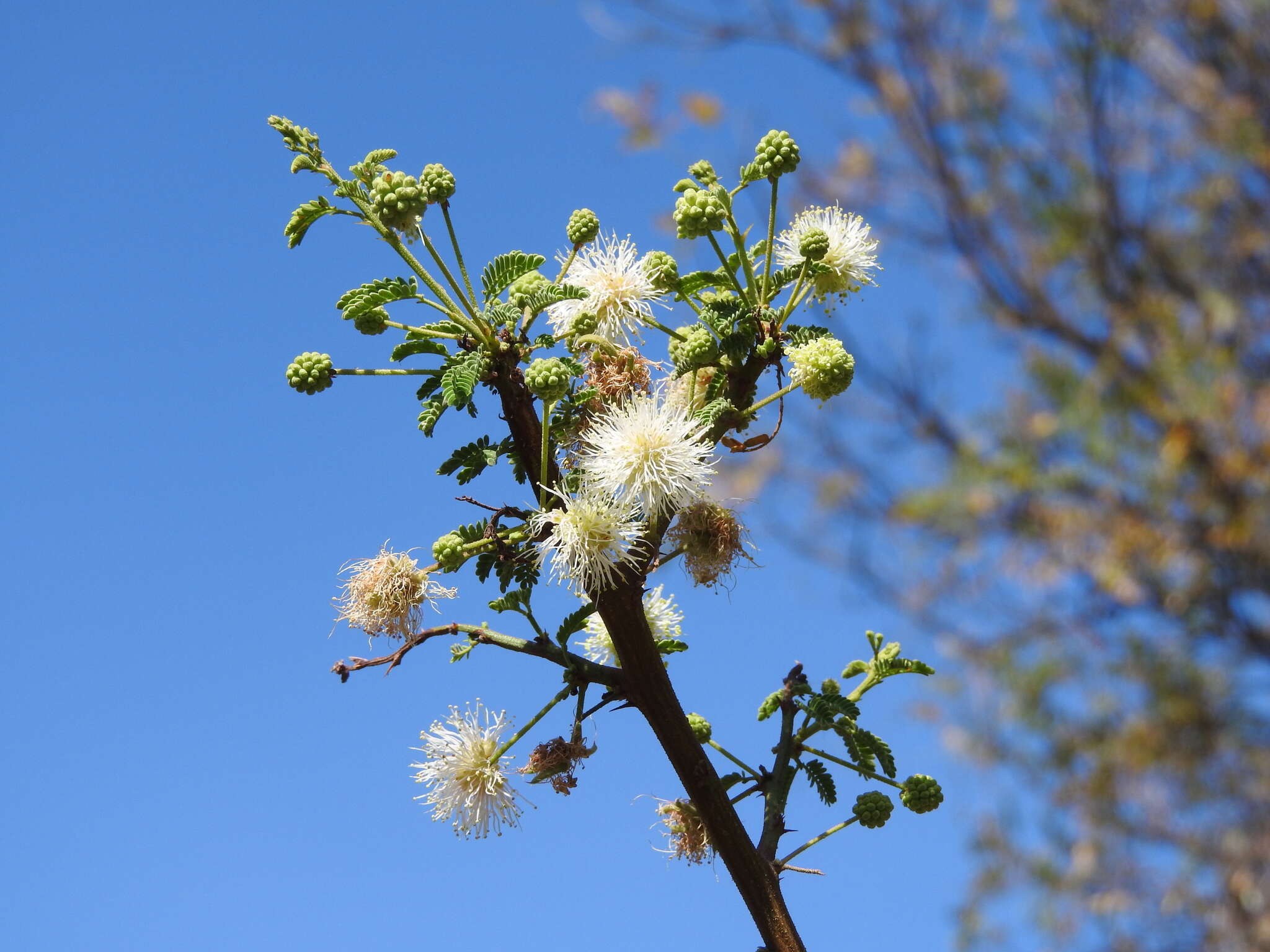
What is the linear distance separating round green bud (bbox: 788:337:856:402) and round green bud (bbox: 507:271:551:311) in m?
0.44

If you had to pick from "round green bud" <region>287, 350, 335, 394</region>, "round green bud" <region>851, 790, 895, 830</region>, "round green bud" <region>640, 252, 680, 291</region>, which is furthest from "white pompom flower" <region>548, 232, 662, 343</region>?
"round green bud" <region>851, 790, 895, 830</region>

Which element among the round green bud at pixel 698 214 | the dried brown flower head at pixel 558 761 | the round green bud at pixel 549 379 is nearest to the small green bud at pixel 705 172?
the round green bud at pixel 698 214

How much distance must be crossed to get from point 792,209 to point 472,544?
1.05m

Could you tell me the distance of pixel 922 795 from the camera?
1.98 meters

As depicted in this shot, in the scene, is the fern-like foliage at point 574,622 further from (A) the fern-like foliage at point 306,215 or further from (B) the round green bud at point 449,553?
(A) the fern-like foliage at point 306,215

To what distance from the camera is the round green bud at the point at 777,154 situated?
189 centimetres

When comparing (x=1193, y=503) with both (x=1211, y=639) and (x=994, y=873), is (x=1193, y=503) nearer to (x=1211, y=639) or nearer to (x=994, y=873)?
(x=1211, y=639)

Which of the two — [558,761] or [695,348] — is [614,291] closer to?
[695,348]

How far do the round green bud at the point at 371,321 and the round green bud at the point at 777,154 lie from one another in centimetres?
72

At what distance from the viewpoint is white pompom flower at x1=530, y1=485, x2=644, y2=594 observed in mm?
1664

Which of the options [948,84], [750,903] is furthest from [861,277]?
[948,84]

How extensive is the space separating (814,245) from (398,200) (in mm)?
714

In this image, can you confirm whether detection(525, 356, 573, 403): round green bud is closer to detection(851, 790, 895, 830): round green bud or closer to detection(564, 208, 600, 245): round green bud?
detection(564, 208, 600, 245): round green bud

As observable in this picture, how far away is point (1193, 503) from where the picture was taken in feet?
15.1
